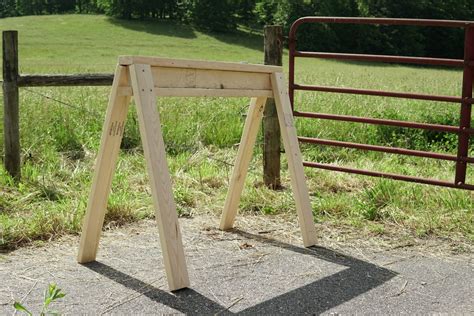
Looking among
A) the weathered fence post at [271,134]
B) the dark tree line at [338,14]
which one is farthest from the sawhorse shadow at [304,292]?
the dark tree line at [338,14]

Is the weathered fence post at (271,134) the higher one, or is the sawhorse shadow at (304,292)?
the weathered fence post at (271,134)

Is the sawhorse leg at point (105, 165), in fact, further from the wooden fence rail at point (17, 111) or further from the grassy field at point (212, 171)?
the wooden fence rail at point (17, 111)

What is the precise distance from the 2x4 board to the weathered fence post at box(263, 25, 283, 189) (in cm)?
158

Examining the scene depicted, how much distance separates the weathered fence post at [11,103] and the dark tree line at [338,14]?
61874 millimetres

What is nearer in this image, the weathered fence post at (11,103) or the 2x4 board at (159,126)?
the 2x4 board at (159,126)

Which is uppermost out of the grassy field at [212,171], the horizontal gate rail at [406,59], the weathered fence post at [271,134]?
the horizontal gate rail at [406,59]

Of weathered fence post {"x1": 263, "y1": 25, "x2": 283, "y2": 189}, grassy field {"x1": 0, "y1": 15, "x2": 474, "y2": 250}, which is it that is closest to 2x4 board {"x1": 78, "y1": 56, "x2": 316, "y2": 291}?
grassy field {"x1": 0, "y1": 15, "x2": 474, "y2": 250}

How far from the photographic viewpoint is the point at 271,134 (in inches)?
282

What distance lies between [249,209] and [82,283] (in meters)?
2.24

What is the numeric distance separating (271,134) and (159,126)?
10.1ft

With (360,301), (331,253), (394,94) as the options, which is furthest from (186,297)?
(394,94)

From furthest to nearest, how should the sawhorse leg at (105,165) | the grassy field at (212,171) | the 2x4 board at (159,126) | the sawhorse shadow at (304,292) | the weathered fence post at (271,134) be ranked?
the weathered fence post at (271,134), the grassy field at (212,171), the sawhorse leg at (105,165), the 2x4 board at (159,126), the sawhorse shadow at (304,292)

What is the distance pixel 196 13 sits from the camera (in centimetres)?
7631

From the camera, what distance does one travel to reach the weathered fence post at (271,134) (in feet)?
22.8
